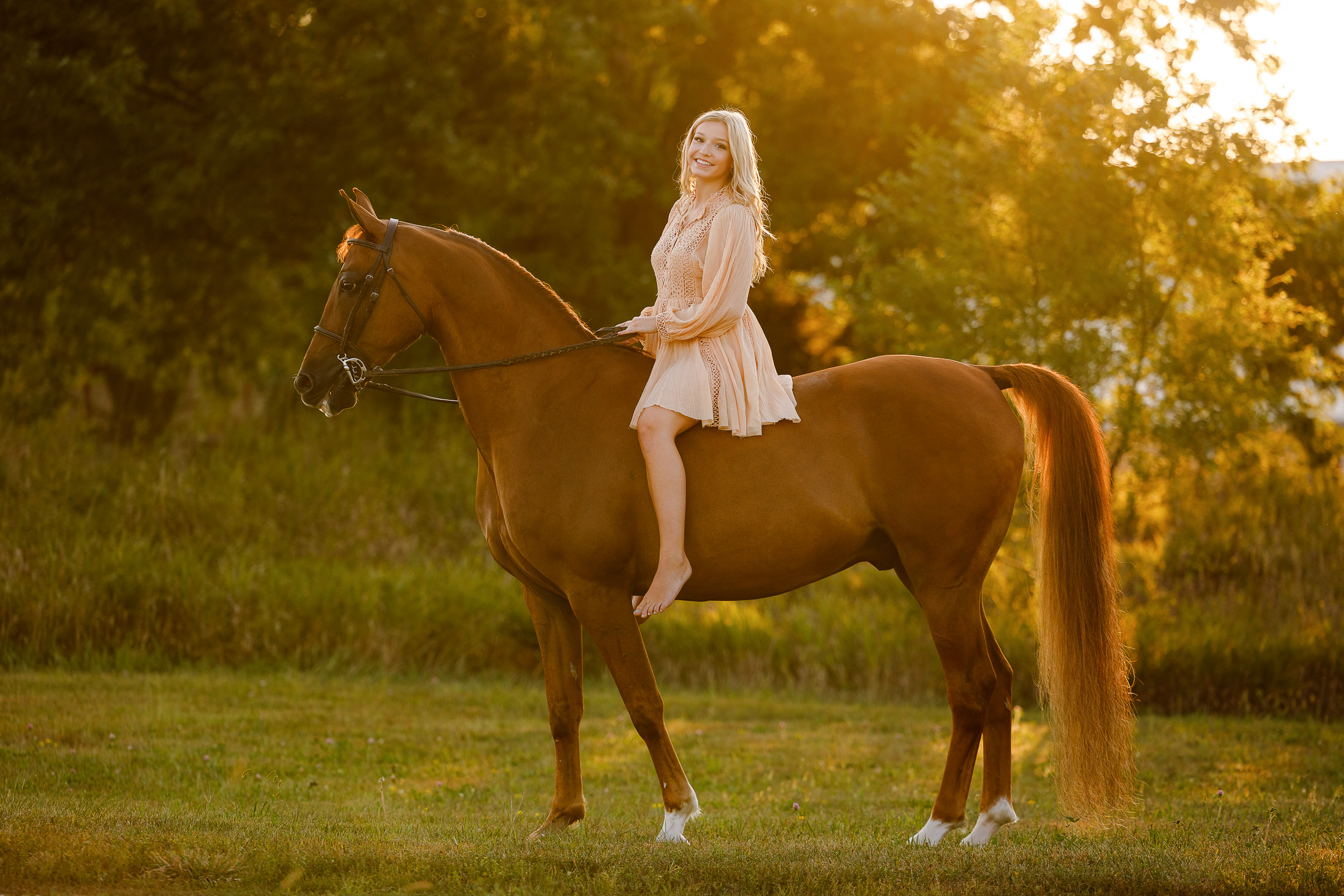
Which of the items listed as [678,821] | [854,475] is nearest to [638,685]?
[678,821]

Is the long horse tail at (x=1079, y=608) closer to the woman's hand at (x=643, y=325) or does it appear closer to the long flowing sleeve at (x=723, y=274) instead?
the long flowing sleeve at (x=723, y=274)

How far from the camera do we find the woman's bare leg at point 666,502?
4.86 m

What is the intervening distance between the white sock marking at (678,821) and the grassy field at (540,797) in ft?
0.38

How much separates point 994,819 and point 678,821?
1490 millimetres

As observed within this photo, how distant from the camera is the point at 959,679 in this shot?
5203mm

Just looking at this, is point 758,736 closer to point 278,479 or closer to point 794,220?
point 278,479

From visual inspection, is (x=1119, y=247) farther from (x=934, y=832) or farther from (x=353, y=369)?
(x=353, y=369)

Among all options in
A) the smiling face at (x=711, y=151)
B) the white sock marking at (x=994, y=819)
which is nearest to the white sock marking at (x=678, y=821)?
the white sock marking at (x=994, y=819)

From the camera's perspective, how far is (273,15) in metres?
15.3

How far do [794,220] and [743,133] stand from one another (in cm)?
1275

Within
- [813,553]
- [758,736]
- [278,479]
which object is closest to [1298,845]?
[813,553]

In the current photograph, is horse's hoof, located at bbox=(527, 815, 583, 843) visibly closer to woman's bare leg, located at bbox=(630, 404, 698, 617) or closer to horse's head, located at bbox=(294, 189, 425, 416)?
woman's bare leg, located at bbox=(630, 404, 698, 617)

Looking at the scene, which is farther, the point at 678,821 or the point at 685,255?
the point at 685,255

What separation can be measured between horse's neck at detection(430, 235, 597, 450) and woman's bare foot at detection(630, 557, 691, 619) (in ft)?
2.80
